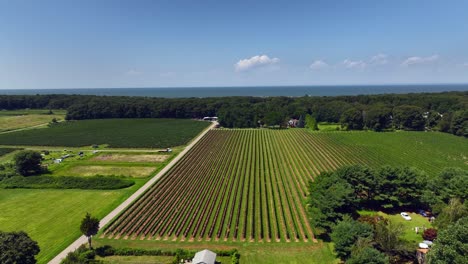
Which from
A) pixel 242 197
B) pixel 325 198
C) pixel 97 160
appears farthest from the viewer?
pixel 97 160

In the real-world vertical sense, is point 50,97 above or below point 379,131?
above

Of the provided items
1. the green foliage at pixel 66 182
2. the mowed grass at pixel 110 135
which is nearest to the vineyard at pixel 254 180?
the green foliage at pixel 66 182

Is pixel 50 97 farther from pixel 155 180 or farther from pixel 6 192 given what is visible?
pixel 155 180

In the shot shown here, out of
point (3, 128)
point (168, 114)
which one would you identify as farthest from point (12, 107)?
point (168, 114)

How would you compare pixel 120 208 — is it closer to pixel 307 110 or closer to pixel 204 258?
pixel 204 258

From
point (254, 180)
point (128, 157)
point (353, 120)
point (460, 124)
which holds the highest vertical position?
point (353, 120)

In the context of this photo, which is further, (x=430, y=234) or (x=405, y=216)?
(x=405, y=216)

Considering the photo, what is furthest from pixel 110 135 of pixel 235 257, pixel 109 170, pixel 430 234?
pixel 430 234
